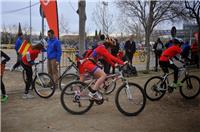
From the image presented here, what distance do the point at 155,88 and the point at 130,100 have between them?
1.81 m

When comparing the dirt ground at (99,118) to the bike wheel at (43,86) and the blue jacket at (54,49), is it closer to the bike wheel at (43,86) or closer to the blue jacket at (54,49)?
the bike wheel at (43,86)

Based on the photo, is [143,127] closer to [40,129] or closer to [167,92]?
[40,129]

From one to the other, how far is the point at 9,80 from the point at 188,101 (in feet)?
23.9

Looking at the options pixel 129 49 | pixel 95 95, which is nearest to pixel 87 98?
pixel 95 95

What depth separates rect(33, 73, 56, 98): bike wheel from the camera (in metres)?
10.5

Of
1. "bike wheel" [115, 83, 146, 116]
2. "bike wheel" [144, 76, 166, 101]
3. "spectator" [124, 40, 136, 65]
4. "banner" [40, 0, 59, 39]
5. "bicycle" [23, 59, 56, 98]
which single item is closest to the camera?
"bike wheel" [115, 83, 146, 116]

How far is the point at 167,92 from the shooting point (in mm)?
10727

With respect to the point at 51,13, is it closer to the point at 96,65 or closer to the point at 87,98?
the point at 96,65

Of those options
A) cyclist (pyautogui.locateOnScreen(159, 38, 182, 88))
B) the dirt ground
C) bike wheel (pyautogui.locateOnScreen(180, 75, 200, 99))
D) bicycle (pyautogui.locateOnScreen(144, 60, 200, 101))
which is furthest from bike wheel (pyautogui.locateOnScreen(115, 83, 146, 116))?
bike wheel (pyautogui.locateOnScreen(180, 75, 200, 99))

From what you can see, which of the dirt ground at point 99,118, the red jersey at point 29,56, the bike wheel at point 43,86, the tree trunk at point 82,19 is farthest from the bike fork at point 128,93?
the tree trunk at point 82,19

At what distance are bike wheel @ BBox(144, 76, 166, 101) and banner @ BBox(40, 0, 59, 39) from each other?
405cm

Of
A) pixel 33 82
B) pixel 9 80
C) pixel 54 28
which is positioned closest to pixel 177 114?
pixel 33 82

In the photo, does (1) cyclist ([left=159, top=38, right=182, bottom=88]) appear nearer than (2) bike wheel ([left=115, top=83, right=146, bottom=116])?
No

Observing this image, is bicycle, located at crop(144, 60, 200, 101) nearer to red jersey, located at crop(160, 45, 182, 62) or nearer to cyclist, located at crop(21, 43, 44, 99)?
red jersey, located at crop(160, 45, 182, 62)
